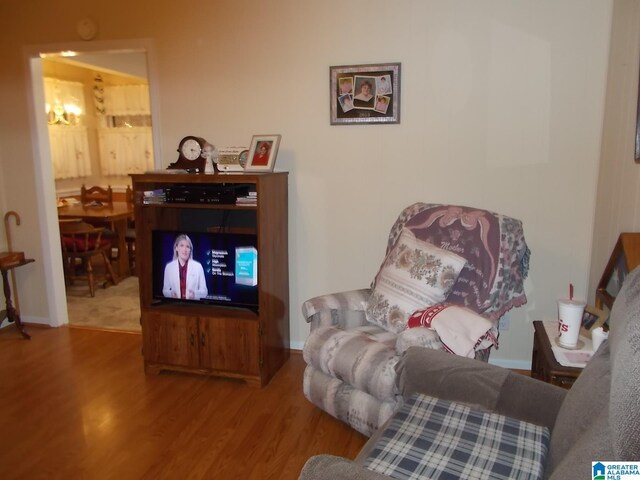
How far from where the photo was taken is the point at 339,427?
7.76ft

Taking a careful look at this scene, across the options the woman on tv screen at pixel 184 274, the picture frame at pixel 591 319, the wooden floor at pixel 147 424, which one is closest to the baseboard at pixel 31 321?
the wooden floor at pixel 147 424

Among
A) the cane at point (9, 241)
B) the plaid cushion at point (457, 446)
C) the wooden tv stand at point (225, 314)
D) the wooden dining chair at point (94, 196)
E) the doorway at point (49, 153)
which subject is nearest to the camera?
the plaid cushion at point (457, 446)

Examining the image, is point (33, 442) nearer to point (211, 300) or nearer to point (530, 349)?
point (211, 300)

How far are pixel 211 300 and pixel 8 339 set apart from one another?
1.86 metres

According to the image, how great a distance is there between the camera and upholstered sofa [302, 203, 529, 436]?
2.10 meters

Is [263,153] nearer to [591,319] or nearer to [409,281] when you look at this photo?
[409,281]

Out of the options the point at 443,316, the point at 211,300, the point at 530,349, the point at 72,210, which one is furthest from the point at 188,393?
the point at 72,210

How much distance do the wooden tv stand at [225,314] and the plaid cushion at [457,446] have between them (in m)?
1.35

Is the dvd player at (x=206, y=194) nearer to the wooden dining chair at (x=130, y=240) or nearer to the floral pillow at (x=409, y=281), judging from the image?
the floral pillow at (x=409, y=281)

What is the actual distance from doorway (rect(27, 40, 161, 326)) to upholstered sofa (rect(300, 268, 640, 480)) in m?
2.51

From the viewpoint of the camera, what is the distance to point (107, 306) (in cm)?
428

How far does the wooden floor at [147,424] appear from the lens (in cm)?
209

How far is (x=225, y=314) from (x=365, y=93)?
5.19 feet

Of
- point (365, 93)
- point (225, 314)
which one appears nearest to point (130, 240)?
point (225, 314)
